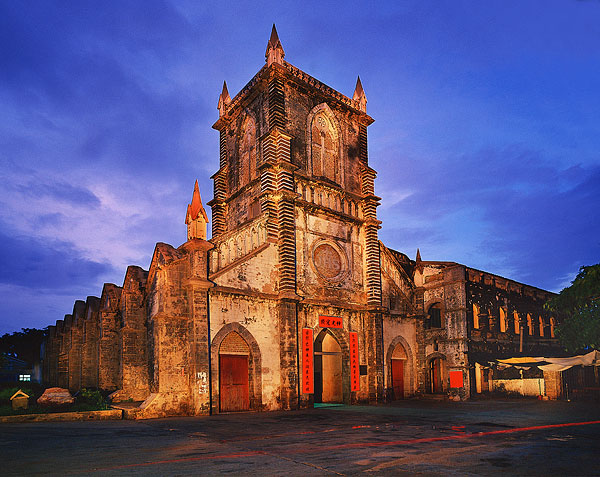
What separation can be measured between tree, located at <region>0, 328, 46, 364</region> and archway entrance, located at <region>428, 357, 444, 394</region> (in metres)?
42.2

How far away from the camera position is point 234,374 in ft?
61.4

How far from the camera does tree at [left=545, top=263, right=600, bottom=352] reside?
15.0 meters

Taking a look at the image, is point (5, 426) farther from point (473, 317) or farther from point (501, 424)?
point (473, 317)

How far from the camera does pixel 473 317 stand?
26.5m

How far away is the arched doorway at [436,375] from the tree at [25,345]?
138 ft

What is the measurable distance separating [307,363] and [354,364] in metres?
3.30

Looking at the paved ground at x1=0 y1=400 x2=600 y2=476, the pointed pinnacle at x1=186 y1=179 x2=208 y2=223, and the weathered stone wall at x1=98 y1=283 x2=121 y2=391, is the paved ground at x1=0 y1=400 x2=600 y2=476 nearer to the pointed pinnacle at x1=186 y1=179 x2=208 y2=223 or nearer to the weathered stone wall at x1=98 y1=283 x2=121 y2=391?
the pointed pinnacle at x1=186 y1=179 x2=208 y2=223

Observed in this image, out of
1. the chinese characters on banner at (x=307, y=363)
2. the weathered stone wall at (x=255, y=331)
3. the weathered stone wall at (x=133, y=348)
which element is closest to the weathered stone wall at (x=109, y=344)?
the weathered stone wall at (x=133, y=348)

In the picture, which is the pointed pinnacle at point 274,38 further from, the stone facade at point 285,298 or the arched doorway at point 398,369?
the arched doorway at point 398,369

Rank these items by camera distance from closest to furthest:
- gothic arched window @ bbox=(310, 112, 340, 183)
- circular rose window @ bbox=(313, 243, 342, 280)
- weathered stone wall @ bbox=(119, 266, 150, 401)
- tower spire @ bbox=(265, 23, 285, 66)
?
1. weathered stone wall @ bbox=(119, 266, 150, 401)
2. circular rose window @ bbox=(313, 243, 342, 280)
3. tower spire @ bbox=(265, 23, 285, 66)
4. gothic arched window @ bbox=(310, 112, 340, 183)

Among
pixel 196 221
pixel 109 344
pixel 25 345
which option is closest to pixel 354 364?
pixel 196 221

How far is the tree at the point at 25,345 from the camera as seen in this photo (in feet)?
162

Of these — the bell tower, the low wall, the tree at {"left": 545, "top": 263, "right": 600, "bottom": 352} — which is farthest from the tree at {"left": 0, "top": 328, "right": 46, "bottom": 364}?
the tree at {"left": 545, "top": 263, "right": 600, "bottom": 352}

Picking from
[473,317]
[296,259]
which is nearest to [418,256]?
[473,317]
